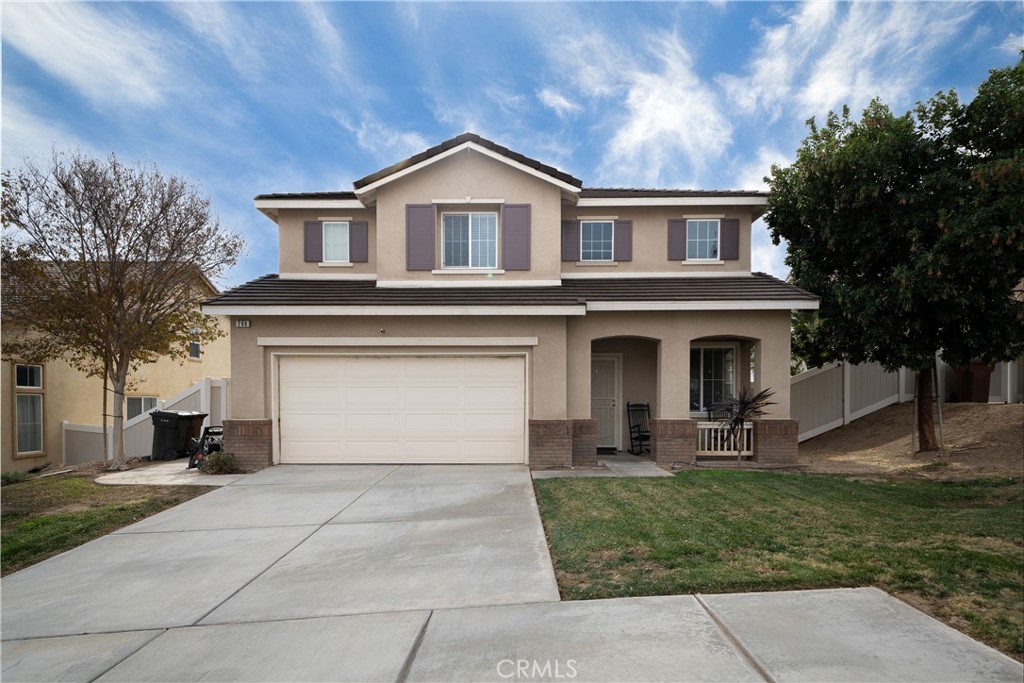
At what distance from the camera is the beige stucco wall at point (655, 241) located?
527 inches

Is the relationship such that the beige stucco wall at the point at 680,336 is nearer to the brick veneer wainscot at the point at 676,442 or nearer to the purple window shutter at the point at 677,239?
the brick veneer wainscot at the point at 676,442

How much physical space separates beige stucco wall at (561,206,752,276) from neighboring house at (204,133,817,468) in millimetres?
333

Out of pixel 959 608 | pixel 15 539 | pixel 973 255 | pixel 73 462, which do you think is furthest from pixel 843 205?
pixel 73 462

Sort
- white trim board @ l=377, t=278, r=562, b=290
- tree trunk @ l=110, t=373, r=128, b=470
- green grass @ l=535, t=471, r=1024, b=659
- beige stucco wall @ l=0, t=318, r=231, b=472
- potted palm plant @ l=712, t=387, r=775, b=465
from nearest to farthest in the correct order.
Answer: green grass @ l=535, t=471, r=1024, b=659 → potted palm plant @ l=712, t=387, r=775, b=465 → tree trunk @ l=110, t=373, r=128, b=470 → white trim board @ l=377, t=278, r=562, b=290 → beige stucco wall @ l=0, t=318, r=231, b=472

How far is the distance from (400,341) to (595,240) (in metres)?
5.49

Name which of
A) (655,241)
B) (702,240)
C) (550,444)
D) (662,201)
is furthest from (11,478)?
(702,240)

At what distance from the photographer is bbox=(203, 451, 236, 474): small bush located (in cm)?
1105

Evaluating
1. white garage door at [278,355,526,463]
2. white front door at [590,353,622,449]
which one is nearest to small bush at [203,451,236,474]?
white garage door at [278,355,526,463]

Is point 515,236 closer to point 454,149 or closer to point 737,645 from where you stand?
point 454,149

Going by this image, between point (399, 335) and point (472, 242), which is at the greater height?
point (472, 242)

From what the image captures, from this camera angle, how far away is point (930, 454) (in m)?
12.2

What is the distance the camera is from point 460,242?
1252 cm

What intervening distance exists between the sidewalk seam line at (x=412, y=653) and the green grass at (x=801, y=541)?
1.22 meters

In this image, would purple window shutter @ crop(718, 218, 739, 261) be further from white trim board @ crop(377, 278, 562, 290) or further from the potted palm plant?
white trim board @ crop(377, 278, 562, 290)
